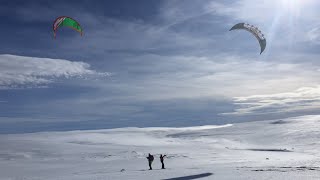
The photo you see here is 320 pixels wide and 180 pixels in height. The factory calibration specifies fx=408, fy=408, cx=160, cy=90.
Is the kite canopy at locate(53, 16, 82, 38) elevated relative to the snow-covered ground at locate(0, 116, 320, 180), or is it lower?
elevated

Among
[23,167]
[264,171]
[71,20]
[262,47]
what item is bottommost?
[264,171]

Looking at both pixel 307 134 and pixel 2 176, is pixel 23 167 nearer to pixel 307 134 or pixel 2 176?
pixel 2 176

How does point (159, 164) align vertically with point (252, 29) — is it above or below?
below

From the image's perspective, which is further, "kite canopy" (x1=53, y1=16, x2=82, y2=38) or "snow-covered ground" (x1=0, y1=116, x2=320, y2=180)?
"kite canopy" (x1=53, y1=16, x2=82, y2=38)

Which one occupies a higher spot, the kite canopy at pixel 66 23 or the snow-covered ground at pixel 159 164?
the kite canopy at pixel 66 23

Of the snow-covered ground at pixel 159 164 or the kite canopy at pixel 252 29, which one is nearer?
the snow-covered ground at pixel 159 164

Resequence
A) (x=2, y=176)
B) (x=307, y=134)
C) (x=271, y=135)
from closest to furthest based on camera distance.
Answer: (x=2, y=176) < (x=307, y=134) < (x=271, y=135)

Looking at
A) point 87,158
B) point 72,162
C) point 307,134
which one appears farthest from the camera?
point 307,134

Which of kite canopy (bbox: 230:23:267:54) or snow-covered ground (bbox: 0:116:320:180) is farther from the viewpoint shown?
kite canopy (bbox: 230:23:267:54)

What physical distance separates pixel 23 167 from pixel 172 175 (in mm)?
15154

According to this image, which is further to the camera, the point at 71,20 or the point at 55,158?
the point at 55,158

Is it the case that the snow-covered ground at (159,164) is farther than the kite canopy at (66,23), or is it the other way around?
the kite canopy at (66,23)

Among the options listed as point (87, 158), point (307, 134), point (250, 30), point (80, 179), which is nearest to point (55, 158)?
point (87, 158)

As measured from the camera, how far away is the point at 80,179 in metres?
22.5
